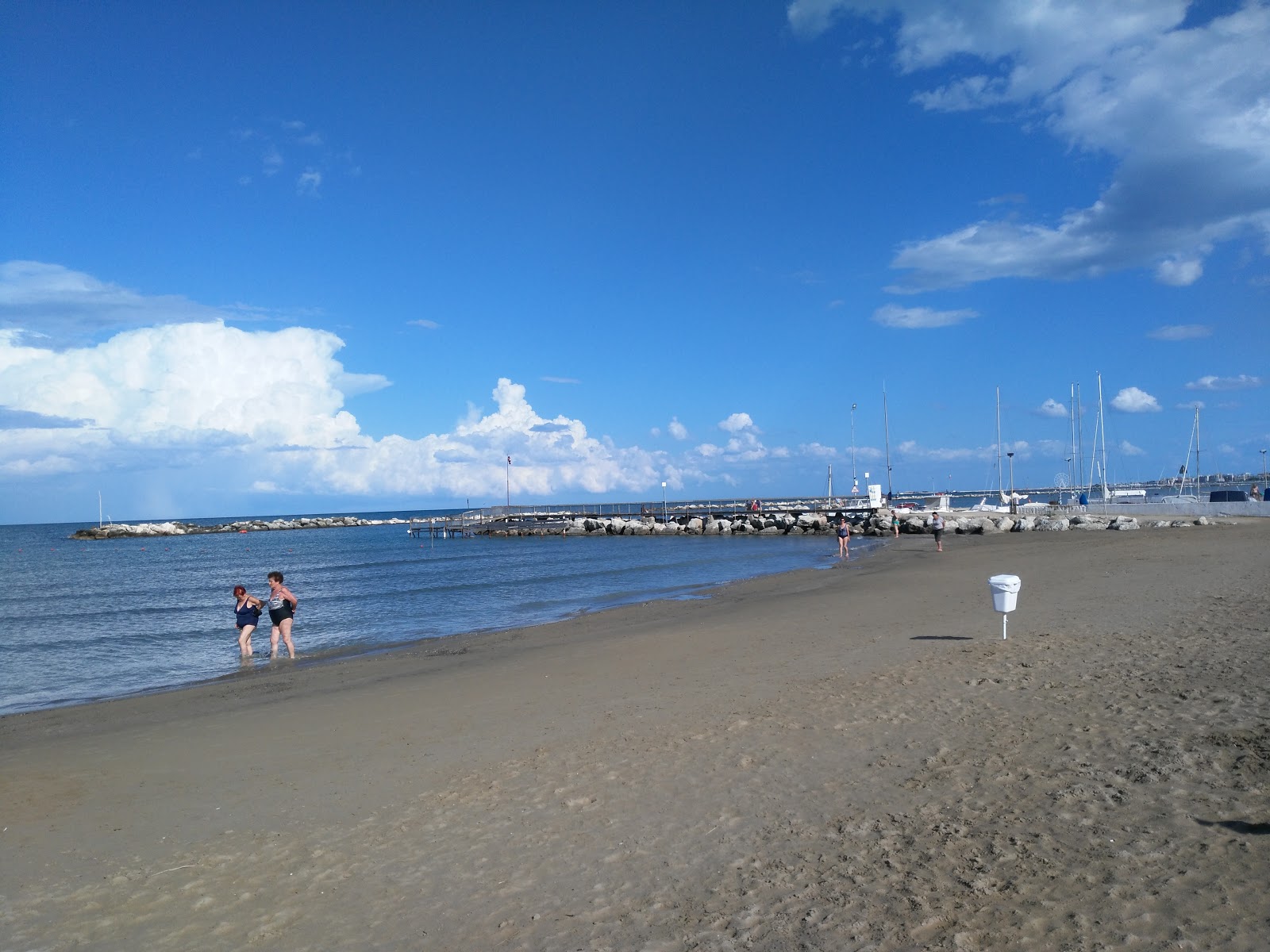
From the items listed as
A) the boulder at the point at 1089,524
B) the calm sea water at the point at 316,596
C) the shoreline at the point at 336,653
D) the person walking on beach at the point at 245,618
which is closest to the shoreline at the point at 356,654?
the shoreline at the point at 336,653

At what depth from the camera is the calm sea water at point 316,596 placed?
1672 cm

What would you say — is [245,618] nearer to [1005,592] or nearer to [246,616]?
[246,616]

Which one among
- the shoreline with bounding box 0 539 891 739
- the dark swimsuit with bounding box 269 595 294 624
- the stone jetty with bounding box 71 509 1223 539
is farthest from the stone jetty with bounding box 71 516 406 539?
the dark swimsuit with bounding box 269 595 294 624

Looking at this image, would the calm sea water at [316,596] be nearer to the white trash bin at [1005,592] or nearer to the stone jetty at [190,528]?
the white trash bin at [1005,592]

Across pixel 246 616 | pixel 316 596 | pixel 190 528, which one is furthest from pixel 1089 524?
pixel 190 528

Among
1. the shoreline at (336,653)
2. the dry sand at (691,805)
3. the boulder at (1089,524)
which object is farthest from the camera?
the boulder at (1089,524)

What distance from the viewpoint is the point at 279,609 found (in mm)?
16266

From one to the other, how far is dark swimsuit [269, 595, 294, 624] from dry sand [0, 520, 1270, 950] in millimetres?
3767

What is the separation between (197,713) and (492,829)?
23.7 feet

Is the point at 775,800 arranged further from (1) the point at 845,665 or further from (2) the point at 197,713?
(2) the point at 197,713

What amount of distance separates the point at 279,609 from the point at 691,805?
1249cm

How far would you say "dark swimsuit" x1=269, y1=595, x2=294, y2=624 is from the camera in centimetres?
1623

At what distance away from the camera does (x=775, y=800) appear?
6184 millimetres

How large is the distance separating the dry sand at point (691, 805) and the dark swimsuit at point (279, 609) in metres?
3.77
